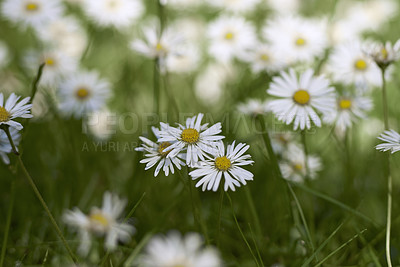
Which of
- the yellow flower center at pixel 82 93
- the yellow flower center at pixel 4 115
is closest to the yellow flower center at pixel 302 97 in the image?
the yellow flower center at pixel 4 115

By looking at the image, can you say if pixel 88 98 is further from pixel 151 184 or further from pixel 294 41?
pixel 294 41

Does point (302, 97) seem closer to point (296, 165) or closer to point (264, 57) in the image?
point (296, 165)

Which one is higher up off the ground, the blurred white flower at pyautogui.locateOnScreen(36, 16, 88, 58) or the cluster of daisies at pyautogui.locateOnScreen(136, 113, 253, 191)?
the blurred white flower at pyautogui.locateOnScreen(36, 16, 88, 58)

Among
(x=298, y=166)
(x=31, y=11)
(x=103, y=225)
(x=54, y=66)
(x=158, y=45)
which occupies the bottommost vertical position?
(x=103, y=225)

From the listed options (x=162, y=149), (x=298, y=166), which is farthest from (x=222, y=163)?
(x=298, y=166)

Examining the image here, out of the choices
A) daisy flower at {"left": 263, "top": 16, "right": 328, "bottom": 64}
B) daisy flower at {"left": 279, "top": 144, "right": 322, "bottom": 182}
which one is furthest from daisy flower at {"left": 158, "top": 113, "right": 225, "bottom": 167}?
daisy flower at {"left": 263, "top": 16, "right": 328, "bottom": 64}

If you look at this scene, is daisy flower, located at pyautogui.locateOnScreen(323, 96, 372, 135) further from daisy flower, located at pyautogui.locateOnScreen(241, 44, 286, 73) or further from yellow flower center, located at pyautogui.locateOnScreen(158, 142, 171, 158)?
yellow flower center, located at pyautogui.locateOnScreen(158, 142, 171, 158)
